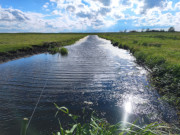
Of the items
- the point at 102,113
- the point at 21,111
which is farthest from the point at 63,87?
the point at 102,113

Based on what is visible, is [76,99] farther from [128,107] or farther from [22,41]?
[22,41]

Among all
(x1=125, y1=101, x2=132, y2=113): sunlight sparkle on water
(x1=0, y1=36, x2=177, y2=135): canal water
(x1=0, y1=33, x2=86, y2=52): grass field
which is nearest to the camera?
(x1=0, y1=36, x2=177, y2=135): canal water

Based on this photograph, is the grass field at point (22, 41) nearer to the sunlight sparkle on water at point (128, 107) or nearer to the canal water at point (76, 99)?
the canal water at point (76, 99)

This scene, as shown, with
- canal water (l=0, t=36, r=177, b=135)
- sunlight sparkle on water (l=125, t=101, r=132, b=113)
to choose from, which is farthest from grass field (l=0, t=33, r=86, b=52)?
sunlight sparkle on water (l=125, t=101, r=132, b=113)

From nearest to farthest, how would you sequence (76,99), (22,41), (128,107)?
(128,107) < (76,99) < (22,41)

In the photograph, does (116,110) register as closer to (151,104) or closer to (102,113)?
(102,113)

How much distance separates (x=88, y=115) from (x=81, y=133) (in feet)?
11.3

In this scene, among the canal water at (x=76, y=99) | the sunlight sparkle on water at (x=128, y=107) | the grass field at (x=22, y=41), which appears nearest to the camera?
the canal water at (x=76, y=99)

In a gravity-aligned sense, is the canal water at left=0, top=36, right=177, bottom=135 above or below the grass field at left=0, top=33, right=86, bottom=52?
below

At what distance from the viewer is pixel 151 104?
7664mm

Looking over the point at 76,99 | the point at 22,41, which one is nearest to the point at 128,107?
the point at 76,99

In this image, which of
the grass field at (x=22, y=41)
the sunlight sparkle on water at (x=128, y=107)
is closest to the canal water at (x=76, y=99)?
the sunlight sparkle on water at (x=128, y=107)

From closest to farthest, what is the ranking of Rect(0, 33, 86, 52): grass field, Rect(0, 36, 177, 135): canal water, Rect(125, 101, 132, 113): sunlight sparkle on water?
Rect(0, 36, 177, 135): canal water → Rect(125, 101, 132, 113): sunlight sparkle on water → Rect(0, 33, 86, 52): grass field

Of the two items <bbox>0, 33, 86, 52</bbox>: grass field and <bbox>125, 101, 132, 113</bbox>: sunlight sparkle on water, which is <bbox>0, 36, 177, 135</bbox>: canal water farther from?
<bbox>0, 33, 86, 52</bbox>: grass field
